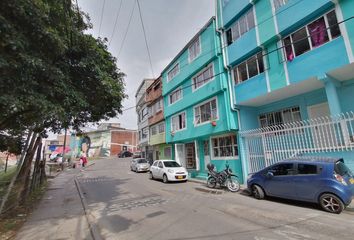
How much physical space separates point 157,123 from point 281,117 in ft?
56.9

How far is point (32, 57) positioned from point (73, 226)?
17.0 feet

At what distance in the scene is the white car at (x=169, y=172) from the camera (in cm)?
1684

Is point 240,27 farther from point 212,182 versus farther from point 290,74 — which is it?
point 212,182

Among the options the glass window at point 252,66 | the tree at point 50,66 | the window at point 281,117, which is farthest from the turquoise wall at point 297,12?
the tree at point 50,66

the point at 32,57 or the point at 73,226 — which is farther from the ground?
the point at 32,57

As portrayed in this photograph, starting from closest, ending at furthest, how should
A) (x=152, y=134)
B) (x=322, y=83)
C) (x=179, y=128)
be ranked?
(x=322, y=83), (x=179, y=128), (x=152, y=134)

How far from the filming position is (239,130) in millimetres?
14664

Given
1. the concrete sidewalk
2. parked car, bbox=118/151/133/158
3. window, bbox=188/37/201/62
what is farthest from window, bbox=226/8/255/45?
parked car, bbox=118/151/133/158

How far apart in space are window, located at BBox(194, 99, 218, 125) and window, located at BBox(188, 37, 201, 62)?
14.6 ft

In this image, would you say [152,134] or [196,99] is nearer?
[196,99]

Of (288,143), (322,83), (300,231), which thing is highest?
(322,83)

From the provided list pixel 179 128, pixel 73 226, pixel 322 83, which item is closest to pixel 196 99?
pixel 179 128

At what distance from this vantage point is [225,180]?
1311 centimetres

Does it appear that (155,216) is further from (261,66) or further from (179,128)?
(179,128)
